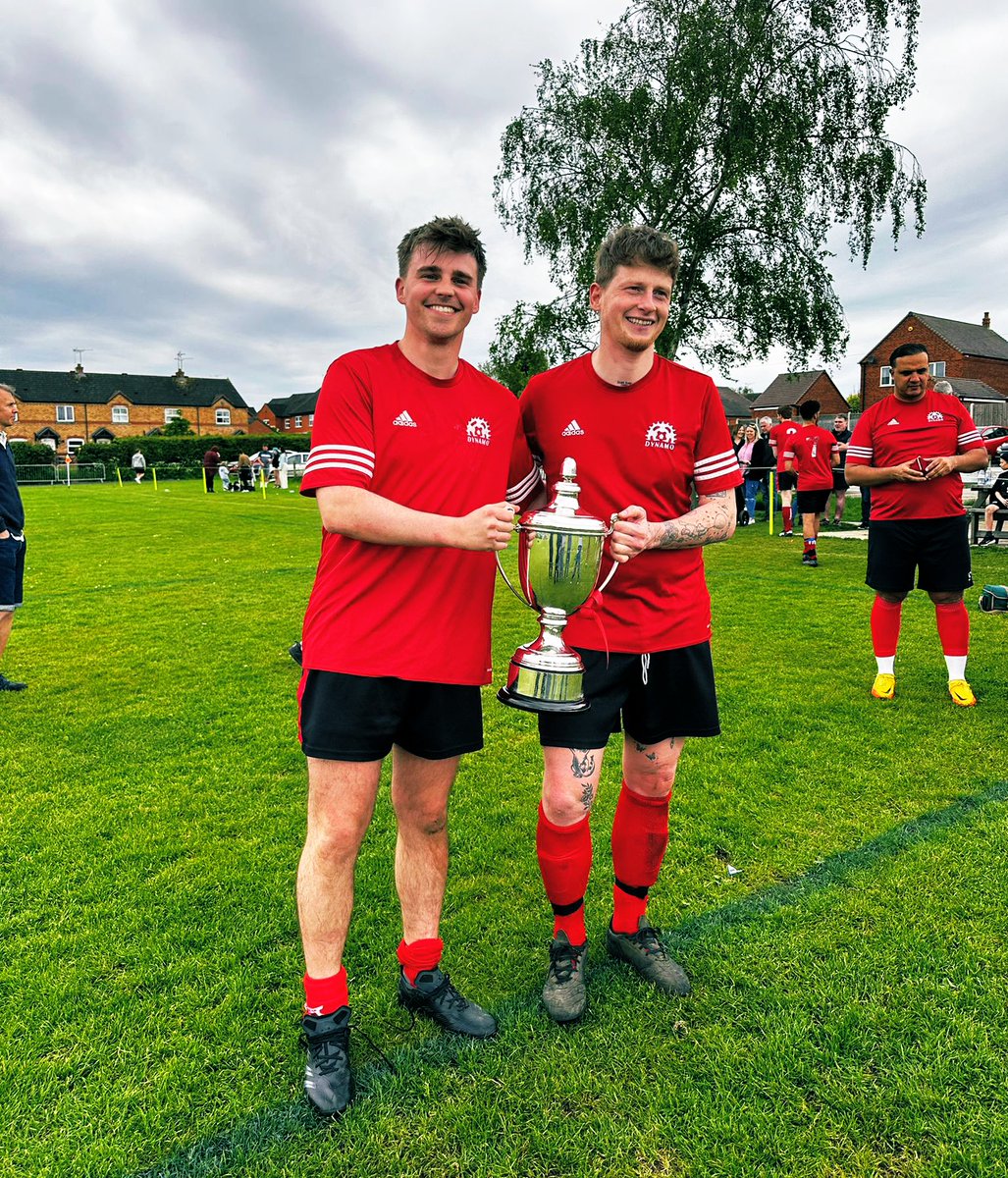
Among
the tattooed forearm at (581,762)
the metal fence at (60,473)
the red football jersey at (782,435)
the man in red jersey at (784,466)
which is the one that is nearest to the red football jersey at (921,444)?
the tattooed forearm at (581,762)

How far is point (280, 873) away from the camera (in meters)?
3.35

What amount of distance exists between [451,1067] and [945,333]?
60.9m

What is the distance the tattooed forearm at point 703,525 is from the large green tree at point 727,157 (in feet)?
61.4

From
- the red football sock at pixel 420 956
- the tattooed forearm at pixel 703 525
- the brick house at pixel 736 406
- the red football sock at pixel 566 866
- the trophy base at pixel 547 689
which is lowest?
the red football sock at pixel 420 956

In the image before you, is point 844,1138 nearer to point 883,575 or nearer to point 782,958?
point 782,958

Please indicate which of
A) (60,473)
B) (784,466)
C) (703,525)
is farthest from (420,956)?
(60,473)

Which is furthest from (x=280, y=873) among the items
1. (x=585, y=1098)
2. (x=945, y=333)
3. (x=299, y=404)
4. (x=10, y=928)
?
(x=299, y=404)

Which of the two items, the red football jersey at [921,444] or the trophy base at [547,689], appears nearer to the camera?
the trophy base at [547,689]

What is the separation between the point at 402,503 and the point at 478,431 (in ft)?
1.05

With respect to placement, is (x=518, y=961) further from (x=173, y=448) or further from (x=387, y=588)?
(x=173, y=448)

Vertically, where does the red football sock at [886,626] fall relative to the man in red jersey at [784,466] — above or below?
below

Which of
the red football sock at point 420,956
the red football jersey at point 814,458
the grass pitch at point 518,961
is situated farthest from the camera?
the red football jersey at point 814,458

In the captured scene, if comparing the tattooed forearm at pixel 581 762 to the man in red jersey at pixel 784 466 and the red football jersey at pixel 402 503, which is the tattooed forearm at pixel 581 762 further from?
the man in red jersey at pixel 784 466

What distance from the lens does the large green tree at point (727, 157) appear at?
19.8m
